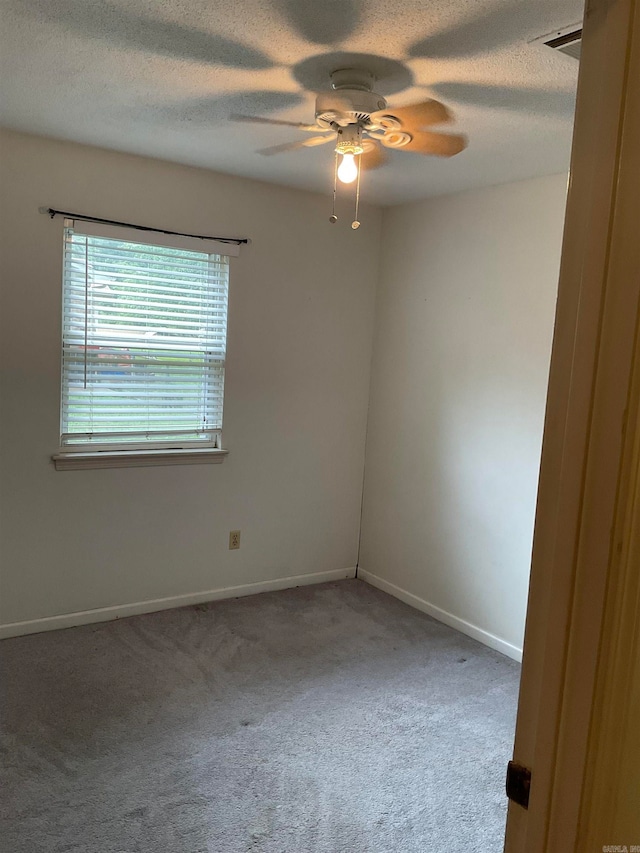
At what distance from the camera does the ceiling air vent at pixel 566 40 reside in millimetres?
1731

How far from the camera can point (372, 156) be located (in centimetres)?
291

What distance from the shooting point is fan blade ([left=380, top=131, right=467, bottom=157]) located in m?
2.61

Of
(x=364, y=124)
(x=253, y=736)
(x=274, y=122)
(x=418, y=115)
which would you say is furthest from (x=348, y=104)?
(x=253, y=736)

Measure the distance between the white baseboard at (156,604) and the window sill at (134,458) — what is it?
2.50ft

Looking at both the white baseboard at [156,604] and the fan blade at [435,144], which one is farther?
the white baseboard at [156,604]

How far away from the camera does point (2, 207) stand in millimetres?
2910

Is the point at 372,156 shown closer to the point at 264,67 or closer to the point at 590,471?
the point at 264,67

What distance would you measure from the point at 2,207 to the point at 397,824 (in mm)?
2940

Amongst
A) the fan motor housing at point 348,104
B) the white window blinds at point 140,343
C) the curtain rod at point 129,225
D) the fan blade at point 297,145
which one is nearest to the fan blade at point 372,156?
Result: the fan blade at point 297,145

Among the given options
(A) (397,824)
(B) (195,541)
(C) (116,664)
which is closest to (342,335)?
(B) (195,541)

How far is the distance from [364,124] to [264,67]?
41 centimetres

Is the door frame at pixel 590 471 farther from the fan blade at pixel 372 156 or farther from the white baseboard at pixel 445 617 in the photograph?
the white baseboard at pixel 445 617

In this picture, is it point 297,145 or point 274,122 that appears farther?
Result: point 297,145

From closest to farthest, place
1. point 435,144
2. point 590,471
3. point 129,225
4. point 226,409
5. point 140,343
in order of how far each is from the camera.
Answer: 1. point 590,471
2. point 435,144
3. point 129,225
4. point 140,343
5. point 226,409
